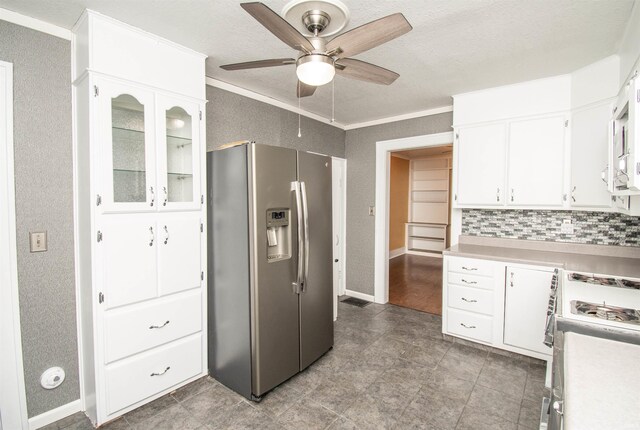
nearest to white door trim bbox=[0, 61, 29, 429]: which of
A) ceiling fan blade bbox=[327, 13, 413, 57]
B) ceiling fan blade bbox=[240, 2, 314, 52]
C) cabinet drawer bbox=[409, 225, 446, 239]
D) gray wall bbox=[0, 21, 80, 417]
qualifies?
gray wall bbox=[0, 21, 80, 417]

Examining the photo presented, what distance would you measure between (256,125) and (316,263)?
1660 mm

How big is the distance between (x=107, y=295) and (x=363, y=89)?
9.11ft

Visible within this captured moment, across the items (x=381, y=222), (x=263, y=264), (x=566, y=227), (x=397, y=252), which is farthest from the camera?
(x=397, y=252)

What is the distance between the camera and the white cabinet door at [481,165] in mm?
2998

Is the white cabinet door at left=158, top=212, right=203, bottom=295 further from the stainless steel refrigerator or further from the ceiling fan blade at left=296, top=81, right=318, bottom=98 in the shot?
the ceiling fan blade at left=296, top=81, right=318, bottom=98

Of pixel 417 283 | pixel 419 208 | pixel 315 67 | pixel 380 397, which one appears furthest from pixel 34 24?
pixel 419 208

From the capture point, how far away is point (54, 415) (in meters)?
1.96

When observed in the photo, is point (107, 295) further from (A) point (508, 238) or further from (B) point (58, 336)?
(A) point (508, 238)

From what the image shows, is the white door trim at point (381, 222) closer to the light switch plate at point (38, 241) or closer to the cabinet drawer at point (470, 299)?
the cabinet drawer at point (470, 299)

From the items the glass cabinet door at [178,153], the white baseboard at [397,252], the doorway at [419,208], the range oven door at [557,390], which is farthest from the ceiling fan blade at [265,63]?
the white baseboard at [397,252]

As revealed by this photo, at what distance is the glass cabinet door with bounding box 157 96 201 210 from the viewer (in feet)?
6.98

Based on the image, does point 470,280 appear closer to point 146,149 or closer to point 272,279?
point 272,279

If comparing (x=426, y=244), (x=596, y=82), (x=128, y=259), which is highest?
(x=596, y=82)

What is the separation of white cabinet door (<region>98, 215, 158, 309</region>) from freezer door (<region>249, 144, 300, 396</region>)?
708mm
